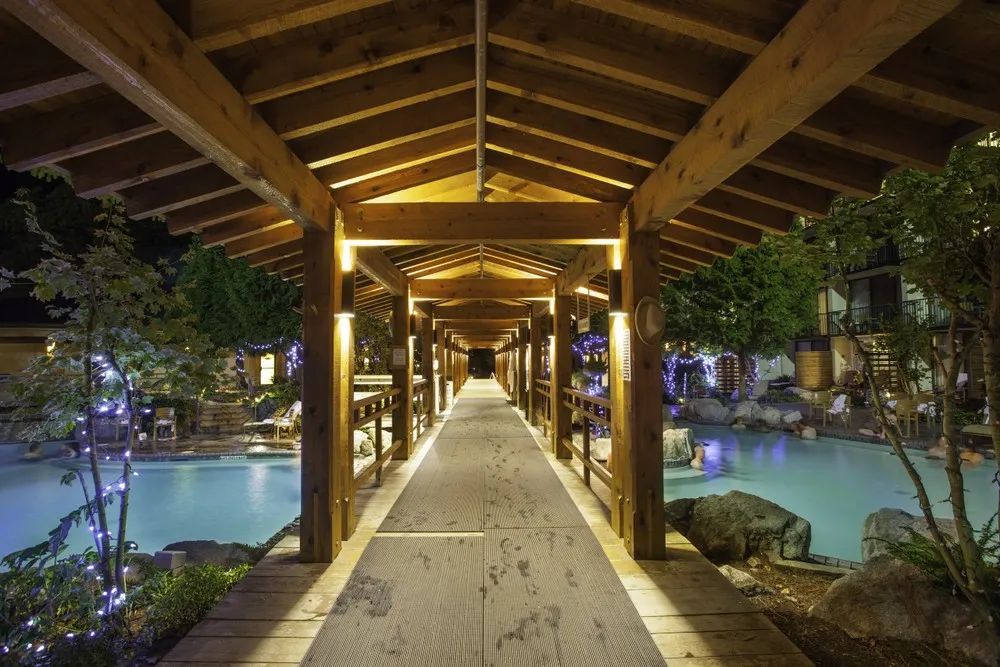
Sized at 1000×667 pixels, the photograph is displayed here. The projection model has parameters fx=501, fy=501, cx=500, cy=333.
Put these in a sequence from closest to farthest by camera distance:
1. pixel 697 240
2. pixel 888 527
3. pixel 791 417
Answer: pixel 697 240 < pixel 888 527 < pixel 791 417

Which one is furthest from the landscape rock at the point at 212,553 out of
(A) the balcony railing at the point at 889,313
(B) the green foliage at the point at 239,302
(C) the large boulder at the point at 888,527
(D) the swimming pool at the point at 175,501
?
(A) the balcony railing at the point at 889,313

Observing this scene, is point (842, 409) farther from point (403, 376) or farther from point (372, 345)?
point (372, 345)

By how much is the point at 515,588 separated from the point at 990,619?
2.41 meters

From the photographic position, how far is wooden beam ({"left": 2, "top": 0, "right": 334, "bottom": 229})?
1435 mm

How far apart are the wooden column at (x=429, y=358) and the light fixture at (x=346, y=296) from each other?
612 centimetres

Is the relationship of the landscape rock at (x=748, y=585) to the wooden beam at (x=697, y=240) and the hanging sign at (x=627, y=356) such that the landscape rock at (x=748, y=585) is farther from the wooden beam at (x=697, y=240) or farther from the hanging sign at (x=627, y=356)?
the wooden beam at (x=697, y=240)

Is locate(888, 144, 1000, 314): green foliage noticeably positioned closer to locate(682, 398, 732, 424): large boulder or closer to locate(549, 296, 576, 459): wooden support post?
locate(549, 296, 576, 459): wooden support post

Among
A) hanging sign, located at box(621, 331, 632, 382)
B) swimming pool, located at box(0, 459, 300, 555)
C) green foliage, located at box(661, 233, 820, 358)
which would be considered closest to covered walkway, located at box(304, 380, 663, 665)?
hanging sign, located at box(621, 331, 632, 382)

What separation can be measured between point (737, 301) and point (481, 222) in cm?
1380

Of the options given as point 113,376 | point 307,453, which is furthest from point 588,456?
point 113,376

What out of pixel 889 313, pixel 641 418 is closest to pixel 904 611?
pixel 641 418

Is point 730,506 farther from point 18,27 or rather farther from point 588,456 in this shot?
point 18,27

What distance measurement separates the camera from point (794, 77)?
182 centimetres

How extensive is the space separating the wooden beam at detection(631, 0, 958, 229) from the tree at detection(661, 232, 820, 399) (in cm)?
1312
